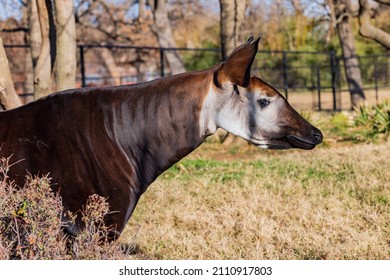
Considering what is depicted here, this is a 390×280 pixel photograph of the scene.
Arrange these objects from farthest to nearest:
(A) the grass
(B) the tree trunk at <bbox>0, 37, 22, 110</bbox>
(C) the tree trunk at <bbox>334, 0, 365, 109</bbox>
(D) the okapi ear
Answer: (C) the tree trunk at <bbox>334, 0, 365, 109</bbox> < (B) the tree trunk at <bbox>0, 37, 22, 110</bbox> < (D) the okapi ear < (A) the grass

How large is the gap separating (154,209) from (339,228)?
2.06 meters

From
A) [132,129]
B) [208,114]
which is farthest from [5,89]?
[208,114]

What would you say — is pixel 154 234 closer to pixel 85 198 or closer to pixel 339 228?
pixel 339 228

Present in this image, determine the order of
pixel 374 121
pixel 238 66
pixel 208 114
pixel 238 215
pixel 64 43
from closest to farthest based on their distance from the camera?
pixel 238 66, pixel 208 114, pixel 238 215, pixel 64 43, pixel 374 121

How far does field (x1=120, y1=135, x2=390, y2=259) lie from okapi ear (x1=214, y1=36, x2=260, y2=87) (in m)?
1.61

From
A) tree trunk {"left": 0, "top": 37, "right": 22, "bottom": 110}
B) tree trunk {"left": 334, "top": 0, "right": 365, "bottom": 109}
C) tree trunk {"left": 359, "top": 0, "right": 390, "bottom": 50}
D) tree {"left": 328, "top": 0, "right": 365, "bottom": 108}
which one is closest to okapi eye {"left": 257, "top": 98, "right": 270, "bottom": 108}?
tree trunk {"left": 0, "top": 37, "right": 22, "bottom": 110}

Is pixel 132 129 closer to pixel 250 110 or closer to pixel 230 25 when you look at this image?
pixel 250 110

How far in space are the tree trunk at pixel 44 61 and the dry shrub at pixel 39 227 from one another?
14.4ft

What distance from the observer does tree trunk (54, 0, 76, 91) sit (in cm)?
799

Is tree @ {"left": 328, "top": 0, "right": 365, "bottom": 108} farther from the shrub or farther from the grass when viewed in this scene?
the grass

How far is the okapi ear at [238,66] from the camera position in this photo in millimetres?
4098

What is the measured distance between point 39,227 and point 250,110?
1.39 metres

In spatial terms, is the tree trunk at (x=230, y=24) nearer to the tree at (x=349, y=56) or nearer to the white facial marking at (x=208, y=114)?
the white facial marking at (x=208, y=114)

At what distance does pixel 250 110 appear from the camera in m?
4.28
